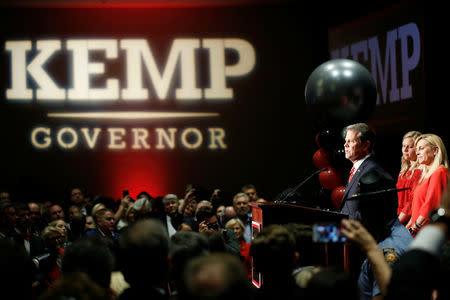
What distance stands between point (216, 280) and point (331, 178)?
3.78m

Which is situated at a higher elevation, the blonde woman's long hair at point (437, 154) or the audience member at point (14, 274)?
the blonde woman's long hair at point (437, 154)

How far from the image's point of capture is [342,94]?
4.96 meters

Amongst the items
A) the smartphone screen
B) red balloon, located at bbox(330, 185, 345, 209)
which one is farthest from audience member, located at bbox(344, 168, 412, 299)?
the smartphone screen

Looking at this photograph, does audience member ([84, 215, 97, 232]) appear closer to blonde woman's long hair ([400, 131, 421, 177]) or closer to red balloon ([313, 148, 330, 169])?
red balloon ([313, 148, 330, 169])

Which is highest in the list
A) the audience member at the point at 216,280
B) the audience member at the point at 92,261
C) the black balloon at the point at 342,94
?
the black balloon at the point at 342,94

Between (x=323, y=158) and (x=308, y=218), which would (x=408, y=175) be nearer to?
(x=323, y=158)

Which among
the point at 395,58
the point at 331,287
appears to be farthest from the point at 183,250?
the point at 395,58

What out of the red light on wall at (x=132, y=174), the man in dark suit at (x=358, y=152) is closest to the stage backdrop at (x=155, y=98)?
the red light on wall at (x=132, y=174)

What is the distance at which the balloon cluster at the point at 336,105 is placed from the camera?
4.97m

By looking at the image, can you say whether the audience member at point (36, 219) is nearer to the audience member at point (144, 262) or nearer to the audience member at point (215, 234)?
the audience member at point (215, 234)

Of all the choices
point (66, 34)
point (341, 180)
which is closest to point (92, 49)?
point (66, 34)

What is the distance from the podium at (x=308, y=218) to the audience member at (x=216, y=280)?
63.0 inches

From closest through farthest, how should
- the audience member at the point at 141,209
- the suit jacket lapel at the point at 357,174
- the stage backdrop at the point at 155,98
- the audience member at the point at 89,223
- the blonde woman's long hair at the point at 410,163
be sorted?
the suit jacket lapel at the point at 357,174 < the blonde woman's long hair at the point at 410,163 < the audience member at the point at 89,223 < the audience member at the point at 141,209 < the stage backdrop at the point at 155,98

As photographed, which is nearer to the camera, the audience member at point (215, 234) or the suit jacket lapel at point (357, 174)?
the audience member at point (215, 234)
